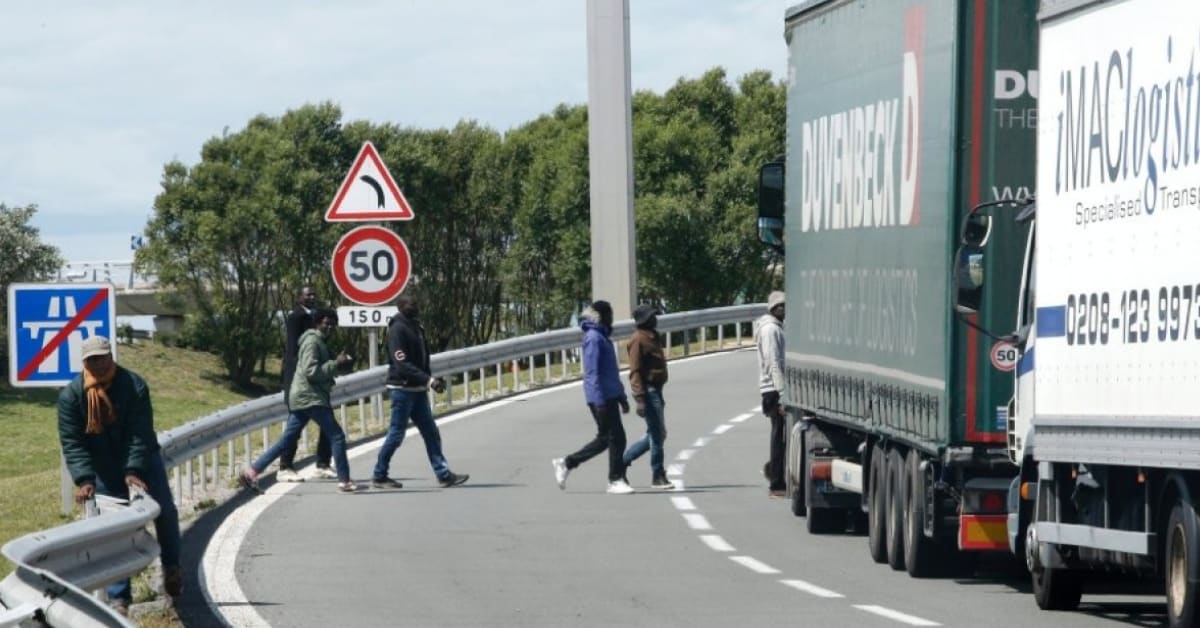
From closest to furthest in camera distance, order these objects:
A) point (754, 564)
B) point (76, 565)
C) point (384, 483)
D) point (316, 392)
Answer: point (76, 565), point (754, 564), point (316, 392), point (384, 483)

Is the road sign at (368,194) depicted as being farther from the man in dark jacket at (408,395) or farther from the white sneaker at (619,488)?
the white sneaker at (619,488)

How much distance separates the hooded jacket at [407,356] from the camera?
2367 cm

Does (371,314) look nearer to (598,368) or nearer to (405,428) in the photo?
(405,428)

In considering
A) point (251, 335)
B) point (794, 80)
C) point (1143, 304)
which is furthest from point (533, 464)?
point (251, 335)

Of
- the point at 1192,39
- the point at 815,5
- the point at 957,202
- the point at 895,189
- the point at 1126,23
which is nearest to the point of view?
the point at 1192,39

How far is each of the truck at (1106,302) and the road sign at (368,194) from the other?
1002 cm

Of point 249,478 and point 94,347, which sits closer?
point 94,347

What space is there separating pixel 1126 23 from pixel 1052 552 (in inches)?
118

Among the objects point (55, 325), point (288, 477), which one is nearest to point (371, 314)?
point (288, 477)

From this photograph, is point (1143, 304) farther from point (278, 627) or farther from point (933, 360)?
point (278, 627)

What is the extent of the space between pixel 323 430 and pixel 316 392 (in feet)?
1.90

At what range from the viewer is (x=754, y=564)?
1711 centimetres

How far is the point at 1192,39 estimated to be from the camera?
1166cm

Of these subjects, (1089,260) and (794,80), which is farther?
(794,80)
